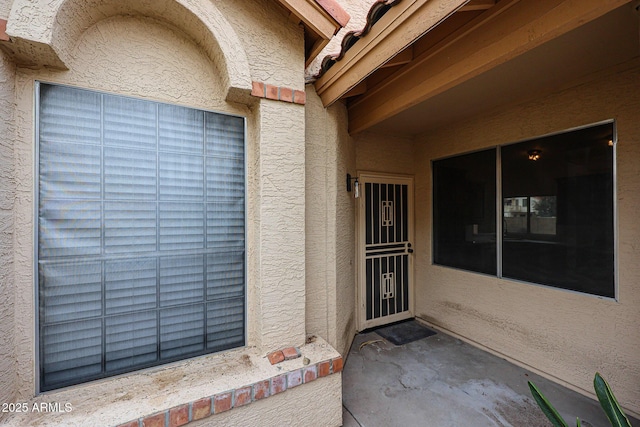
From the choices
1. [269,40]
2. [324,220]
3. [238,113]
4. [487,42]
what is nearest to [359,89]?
[269,40]

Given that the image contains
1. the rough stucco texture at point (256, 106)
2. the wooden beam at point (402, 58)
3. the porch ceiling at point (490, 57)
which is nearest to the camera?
the porch ceiling at point (490, 57)

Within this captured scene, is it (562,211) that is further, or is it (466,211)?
(466,211)

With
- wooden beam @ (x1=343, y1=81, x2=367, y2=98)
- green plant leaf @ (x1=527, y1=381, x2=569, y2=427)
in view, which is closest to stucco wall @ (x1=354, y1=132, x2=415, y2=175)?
wooden beam @ (x1=343, y1=81, x2=367, y2=98)

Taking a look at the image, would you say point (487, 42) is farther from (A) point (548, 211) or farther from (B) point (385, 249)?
(B) point (385, 249)

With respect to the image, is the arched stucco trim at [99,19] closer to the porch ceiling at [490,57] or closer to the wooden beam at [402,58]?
the porch ceiling at [490,57]

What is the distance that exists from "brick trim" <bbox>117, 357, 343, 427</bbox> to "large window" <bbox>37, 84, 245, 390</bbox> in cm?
55

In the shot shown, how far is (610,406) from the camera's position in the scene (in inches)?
61.4

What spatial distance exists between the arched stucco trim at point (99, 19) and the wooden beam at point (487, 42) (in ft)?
5.76

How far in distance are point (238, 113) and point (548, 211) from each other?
4.20 meters

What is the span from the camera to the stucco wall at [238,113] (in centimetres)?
184

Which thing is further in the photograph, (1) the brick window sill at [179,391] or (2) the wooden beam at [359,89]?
(2) the wooden beam at [359,89]

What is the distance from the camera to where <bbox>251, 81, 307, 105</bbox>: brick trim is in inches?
93.4

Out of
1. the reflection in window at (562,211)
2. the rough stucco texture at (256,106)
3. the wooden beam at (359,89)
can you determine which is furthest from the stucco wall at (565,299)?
the rough stucco texture at (256,106)

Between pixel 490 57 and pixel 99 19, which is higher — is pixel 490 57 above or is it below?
below
